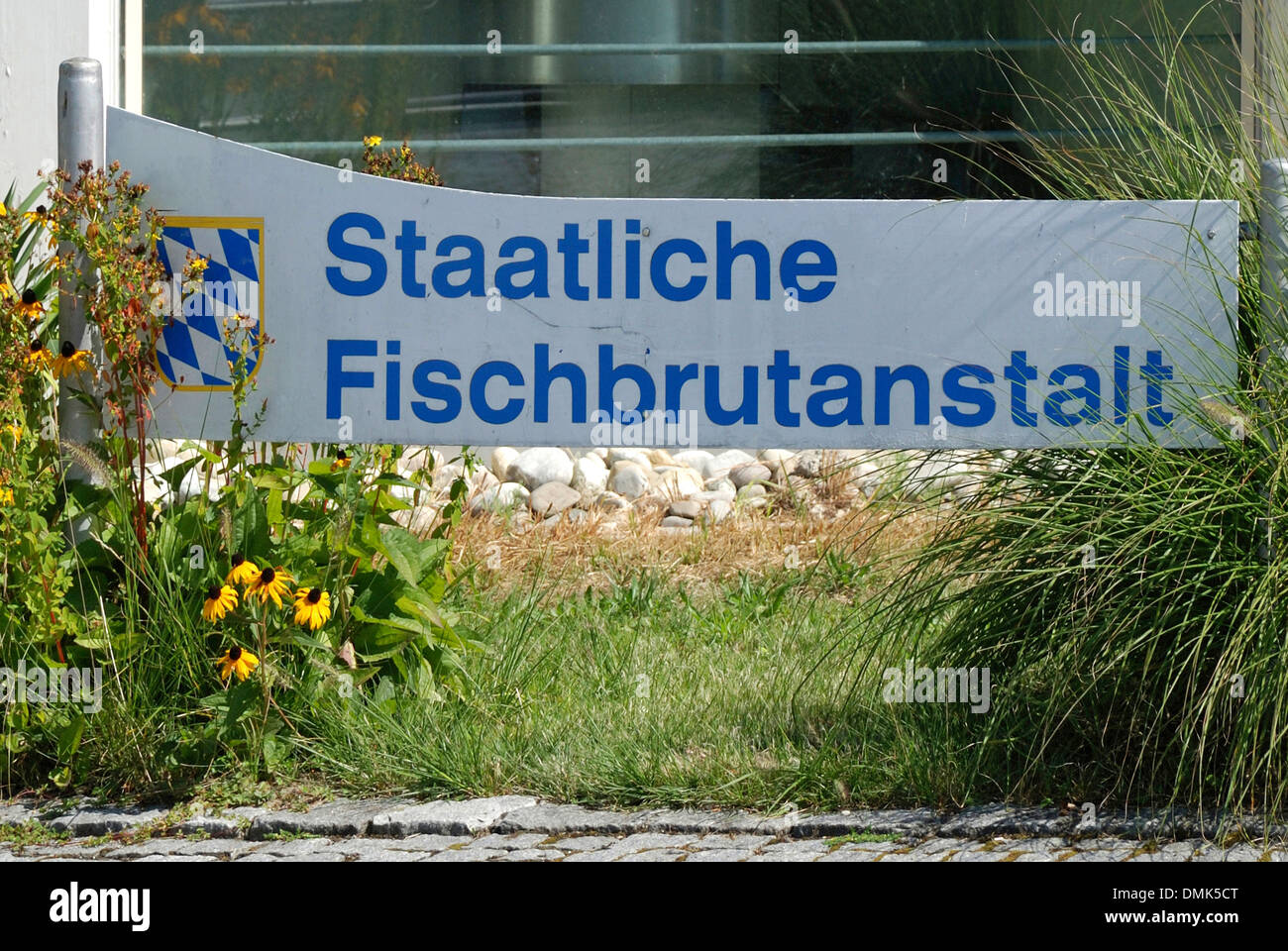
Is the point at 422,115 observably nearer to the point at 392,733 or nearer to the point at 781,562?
the point at 781,562

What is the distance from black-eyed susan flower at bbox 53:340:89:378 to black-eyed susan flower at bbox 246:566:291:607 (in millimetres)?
822

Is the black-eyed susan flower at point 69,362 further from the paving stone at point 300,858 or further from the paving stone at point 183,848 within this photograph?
the paving stone at point 300,858

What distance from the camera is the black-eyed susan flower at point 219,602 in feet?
11.8

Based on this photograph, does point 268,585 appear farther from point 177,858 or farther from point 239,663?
point 177,858

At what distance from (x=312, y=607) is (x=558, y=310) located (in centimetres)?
112

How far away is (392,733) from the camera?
3771mm

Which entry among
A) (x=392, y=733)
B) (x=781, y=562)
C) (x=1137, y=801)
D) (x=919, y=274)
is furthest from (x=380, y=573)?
(x=781, y=562)

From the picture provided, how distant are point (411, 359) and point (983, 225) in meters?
1.74

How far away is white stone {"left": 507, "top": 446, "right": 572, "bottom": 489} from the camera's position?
24.3 feet

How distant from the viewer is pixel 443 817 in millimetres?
3461

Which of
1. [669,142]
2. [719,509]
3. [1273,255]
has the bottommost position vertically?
[719,509]

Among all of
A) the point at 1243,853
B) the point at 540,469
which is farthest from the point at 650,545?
the point at 1243,853

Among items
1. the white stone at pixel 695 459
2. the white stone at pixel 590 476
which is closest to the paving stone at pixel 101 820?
the white stone at pixel 590 476

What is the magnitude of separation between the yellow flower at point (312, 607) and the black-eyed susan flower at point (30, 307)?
1.09 m
